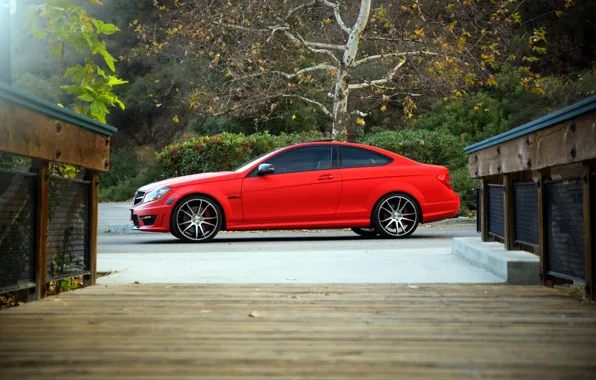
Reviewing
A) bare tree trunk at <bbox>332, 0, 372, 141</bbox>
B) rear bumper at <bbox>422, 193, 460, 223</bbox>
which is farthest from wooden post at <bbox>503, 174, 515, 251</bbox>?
bare tree trunk at <bbox>332, 0, 372, 141</bbox>

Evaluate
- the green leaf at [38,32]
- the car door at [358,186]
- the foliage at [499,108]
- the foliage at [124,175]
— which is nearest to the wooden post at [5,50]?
the green leaf at [38,32]

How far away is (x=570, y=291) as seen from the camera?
630cm

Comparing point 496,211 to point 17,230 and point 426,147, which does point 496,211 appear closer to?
point 17,230

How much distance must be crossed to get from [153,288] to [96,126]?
1317 mm

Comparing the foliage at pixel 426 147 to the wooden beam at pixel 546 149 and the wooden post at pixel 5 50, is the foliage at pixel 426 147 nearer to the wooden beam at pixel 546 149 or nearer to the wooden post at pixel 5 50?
the wooden beam at pixel 546 149

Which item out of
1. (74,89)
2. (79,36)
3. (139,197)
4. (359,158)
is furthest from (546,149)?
(139,197)

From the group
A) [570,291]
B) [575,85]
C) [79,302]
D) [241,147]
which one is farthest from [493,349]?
[575,85]

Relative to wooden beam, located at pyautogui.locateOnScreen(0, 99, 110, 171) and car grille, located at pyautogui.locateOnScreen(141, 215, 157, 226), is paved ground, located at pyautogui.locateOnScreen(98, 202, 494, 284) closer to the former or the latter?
car grille, located at pyautogui.locateOnScreen(141, 215, 157, 226)

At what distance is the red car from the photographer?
44.6ft

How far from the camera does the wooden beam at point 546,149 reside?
17.5ft

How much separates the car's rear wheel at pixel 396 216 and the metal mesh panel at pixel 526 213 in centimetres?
614

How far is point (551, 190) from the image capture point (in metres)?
6.56

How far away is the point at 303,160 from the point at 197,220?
195 cm

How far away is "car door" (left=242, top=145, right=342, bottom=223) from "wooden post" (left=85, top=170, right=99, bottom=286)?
6.61 meters
